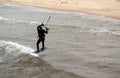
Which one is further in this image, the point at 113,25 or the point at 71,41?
the point at 113,25

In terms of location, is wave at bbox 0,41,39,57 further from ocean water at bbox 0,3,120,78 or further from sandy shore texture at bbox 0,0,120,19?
sandy shore texture at bbox 0,0,120,19

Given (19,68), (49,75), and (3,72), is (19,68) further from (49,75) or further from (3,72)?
(49,75)

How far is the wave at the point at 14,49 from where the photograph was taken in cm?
1525

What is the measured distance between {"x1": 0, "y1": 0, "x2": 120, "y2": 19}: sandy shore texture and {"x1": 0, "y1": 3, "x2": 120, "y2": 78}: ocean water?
207 inches

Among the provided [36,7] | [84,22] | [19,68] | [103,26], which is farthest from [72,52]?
[36,7]

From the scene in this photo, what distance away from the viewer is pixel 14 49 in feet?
52.0

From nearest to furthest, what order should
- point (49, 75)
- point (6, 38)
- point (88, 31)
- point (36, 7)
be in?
point (49, 75) → point (6, 38) → point (88, 31) → point (36, 7)

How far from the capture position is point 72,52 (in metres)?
15.1

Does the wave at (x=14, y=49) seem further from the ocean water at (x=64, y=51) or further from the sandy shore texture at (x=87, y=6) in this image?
the sandy shore texture at (x=87, y=6)

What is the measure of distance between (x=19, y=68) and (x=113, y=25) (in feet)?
38.5

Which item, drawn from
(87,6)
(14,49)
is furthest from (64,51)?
(87,6)

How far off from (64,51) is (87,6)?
18.7m

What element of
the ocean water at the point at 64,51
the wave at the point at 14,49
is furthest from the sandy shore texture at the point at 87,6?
the wave at the point at 14,49

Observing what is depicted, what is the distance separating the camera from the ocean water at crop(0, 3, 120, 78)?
1230 cm
